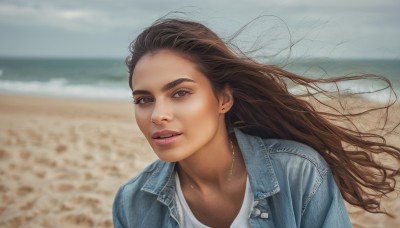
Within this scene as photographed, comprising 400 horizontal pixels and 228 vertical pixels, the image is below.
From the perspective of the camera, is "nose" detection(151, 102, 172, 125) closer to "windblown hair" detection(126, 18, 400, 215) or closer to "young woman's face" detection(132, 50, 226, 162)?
"young woman's face" detection(132, 50, 226, 162)

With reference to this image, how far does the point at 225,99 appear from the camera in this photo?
2.68m

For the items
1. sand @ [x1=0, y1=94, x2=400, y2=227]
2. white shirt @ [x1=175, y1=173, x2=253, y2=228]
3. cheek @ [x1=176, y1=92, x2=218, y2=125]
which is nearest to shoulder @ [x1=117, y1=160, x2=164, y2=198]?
white shirt @ [x1=175, y1=173, x2=253, y2=228]

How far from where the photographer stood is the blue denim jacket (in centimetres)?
242

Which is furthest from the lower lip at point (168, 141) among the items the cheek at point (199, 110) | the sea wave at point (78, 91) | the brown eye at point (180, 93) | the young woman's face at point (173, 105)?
the sea wave at point (78, 91)

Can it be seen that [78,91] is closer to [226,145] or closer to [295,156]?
[226,145]

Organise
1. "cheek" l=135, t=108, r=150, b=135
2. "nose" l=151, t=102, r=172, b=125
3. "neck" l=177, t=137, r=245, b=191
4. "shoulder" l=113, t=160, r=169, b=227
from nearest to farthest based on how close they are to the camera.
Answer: "nose" l=151, t=102, r=172, b=125
"cheek" l=135, t=108, r=150, b=135
"neck" l=177, t=137, r=245, b=191
"shoulder" l=113, t=160, r=169, b=227

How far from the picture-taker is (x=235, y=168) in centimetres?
277

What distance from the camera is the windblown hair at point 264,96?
2.57m

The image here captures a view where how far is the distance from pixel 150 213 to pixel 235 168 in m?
0.61

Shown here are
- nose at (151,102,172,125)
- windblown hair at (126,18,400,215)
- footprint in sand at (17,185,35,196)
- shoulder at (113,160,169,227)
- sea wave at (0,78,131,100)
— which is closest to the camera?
nose at (151,102,172,125)

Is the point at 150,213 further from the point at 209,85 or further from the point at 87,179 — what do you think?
the point at 87,179

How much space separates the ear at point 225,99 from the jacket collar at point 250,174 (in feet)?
0.62

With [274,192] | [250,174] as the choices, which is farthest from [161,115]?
[274,192]

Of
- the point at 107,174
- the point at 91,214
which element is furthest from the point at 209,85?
the point at 107,174
